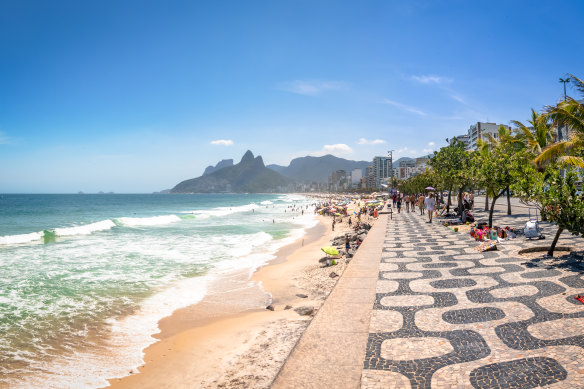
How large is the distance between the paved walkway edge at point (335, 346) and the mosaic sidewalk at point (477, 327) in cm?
15

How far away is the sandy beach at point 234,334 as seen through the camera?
5285 mm

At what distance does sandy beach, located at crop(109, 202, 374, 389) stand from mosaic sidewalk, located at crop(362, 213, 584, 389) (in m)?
1.56

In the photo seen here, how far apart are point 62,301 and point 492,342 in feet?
36.4

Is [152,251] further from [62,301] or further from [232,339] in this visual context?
[232,339]

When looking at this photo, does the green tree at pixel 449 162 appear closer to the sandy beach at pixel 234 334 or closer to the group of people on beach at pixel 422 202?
the group of people on beach at pixel 422 202

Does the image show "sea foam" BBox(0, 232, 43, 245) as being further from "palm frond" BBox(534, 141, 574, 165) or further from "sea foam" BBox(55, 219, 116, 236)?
"palm frond" BBox(534, 141, 574, 165)

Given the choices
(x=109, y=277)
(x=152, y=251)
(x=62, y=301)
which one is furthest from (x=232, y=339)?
(x=152, y=251)

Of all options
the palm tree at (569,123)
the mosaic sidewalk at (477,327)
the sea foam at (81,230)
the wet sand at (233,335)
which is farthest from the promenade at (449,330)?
the sea foam at (81,230)

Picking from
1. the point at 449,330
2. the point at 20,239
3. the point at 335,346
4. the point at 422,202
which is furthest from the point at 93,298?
the point at 422,202

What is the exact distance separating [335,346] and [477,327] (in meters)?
2.11

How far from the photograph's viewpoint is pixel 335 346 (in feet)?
13.6

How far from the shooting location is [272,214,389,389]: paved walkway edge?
3.45 m

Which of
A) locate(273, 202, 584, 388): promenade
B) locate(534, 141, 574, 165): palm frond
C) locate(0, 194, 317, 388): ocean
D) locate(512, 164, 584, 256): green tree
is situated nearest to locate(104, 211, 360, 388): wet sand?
locate(0, 194, 317, 388): ocean

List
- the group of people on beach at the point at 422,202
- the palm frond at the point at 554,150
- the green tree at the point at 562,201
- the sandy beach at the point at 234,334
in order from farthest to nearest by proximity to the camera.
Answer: the group of people on beach at the point at 422,202
the palm frond at the point at 554,150
the green tree at the point at 562,201
the sandy beach at the point at 234,334
